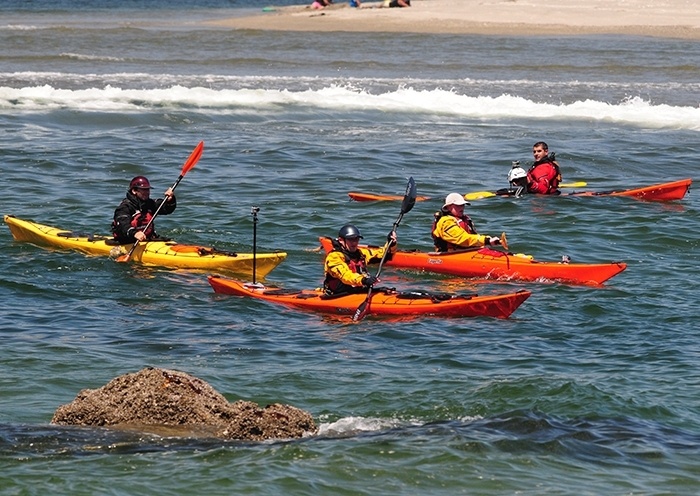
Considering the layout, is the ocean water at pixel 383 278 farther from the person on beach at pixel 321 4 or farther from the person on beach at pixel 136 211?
the person on beach at pixel 321 4

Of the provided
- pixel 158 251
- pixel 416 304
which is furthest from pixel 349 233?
pixel 158 251

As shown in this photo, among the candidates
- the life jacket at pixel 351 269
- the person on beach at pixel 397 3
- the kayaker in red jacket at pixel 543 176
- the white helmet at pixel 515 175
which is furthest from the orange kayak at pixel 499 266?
the person on beach at pixel 397 3

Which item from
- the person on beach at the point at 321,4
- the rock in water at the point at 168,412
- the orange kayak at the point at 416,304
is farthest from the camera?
the person on beach at the point at 321,4

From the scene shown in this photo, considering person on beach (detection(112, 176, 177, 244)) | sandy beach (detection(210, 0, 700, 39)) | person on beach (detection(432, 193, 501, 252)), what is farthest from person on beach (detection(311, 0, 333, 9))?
person on beach (detection(432, 193, 501, 252))

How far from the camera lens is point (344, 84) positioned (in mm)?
33844

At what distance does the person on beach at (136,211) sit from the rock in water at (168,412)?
6824 mm

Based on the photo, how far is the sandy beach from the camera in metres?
45.2

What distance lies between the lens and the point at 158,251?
52.4ft

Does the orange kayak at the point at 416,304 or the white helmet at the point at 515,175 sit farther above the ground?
the white helmet at the point at 515,175

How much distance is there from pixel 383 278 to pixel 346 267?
2295 millimetres

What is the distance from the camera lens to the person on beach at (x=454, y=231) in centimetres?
1583

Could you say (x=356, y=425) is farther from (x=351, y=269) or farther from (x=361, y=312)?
(x=351, y=269)

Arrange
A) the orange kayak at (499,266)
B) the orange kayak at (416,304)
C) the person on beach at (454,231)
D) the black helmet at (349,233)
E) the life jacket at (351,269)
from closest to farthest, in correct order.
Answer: the orange kayak at (416,304), the black helmet at (349,233), the life jacket at (351,269), the orange kayak at (499,266), the person on beach at (454,231)

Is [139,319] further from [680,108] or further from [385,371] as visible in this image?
[680,108]
